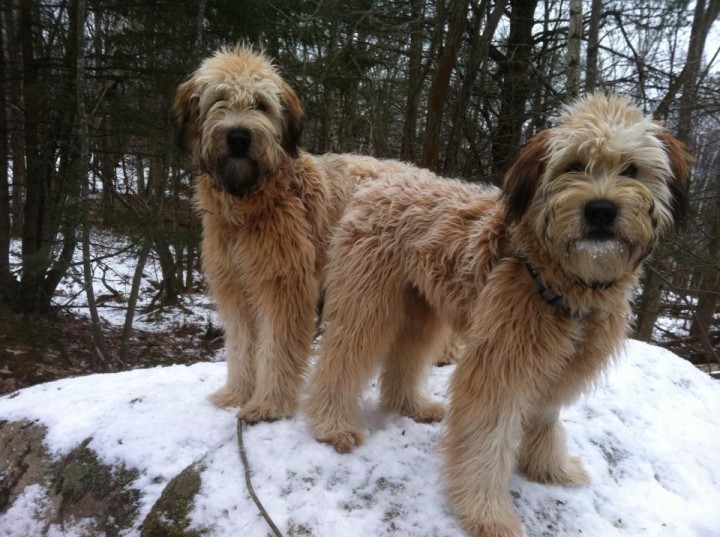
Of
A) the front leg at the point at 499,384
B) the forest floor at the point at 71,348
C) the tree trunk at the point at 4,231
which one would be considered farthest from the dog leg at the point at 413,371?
the tree trunk at the point at 4,231

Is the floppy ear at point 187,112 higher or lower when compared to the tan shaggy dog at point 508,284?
higher

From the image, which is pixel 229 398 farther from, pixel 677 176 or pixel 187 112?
pixel 677 176

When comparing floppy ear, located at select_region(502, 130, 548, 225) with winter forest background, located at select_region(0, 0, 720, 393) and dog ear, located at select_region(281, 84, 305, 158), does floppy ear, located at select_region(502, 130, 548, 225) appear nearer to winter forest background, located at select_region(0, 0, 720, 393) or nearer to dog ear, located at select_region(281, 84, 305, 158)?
dog ear, located at select_region(281, 84, 305, 158)

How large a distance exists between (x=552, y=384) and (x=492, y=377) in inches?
13.4

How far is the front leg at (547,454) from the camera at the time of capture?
2930 millimetres

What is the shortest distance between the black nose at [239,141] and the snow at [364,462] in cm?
174

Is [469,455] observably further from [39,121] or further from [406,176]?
[39,121]

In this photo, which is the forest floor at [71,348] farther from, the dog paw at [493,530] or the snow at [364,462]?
the dog paw at [493,530]

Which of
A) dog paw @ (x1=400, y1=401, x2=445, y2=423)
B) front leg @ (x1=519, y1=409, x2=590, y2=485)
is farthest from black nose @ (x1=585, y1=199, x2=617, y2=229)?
dog paw @ (x1=400, y1=401, x2=445, y2=423)

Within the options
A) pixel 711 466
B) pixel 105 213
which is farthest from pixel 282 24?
pixel 711 466

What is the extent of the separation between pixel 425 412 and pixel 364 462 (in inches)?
26.8

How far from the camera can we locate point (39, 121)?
7629 millimetres

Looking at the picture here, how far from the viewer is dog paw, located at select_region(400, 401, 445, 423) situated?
140 inches

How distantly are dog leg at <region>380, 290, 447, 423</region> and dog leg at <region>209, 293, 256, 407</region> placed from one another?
950 millimetres
